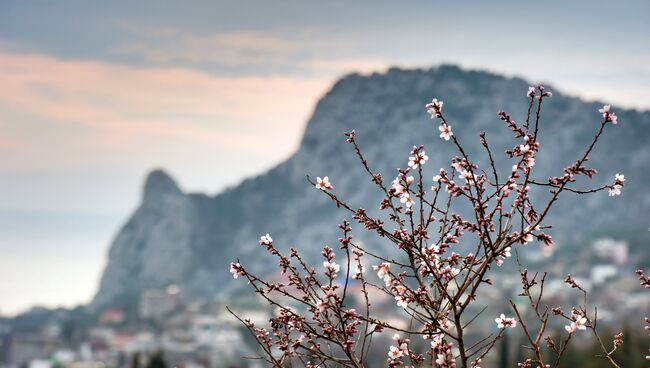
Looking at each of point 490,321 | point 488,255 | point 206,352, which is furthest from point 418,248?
point 490,321

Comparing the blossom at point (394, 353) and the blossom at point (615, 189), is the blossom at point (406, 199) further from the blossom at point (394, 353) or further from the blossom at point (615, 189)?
the blossom at point (615, 189)

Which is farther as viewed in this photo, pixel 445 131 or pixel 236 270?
pixel 236 270

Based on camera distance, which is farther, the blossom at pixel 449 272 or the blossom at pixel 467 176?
the blossom at pixel 467 176

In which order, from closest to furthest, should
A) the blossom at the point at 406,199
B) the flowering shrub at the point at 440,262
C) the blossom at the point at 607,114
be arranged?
the blossom at the point at 607,114 → the flowering shrub at the point at 440,262 → the blossom at the point at 406,199

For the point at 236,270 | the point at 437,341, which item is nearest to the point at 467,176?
the point at 437,341

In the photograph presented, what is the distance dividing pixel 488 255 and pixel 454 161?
68 cm

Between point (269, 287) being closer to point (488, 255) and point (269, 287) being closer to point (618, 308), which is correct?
point (488, 255)

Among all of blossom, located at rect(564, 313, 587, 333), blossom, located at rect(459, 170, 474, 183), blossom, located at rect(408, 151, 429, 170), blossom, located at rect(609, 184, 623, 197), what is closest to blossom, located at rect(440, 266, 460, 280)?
blossom, located at rect(459, 170, 474, 183)

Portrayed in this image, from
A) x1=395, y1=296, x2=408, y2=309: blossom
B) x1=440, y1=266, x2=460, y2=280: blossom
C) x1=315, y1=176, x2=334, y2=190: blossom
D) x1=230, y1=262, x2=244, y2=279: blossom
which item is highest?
x1=315, y1=176, x2=334, y2=190: blossom

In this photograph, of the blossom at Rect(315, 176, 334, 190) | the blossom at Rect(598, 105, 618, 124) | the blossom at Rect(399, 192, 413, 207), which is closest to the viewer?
the blossom at Rect(598, 105, 618, 124)

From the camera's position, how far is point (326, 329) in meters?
→ 6.33

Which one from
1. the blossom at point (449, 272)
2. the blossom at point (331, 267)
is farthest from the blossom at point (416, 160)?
the blossom at point (331, 267)

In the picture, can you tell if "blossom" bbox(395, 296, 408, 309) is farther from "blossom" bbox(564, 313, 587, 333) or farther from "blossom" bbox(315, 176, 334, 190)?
"blossom" bbox(564, 313, 587, 333)

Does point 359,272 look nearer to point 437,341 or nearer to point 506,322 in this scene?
point 437,341
